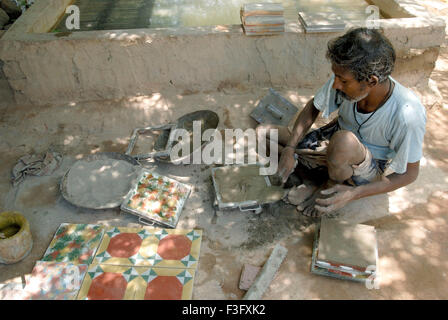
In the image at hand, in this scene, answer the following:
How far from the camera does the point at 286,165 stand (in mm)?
2924

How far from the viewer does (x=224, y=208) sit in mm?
3059

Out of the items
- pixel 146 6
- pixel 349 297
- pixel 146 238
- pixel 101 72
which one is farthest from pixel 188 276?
pixel 146 6

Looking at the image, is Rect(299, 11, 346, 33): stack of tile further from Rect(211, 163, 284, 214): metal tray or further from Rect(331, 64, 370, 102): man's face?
Rect(211, 163, 284, 214): metal tray

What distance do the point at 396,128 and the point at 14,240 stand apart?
276 cm

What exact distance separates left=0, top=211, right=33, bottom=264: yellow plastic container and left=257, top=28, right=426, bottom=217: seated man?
6.52 feet

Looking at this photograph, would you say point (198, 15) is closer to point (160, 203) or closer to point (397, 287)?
point (160, 203)

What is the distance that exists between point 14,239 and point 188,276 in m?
1.26

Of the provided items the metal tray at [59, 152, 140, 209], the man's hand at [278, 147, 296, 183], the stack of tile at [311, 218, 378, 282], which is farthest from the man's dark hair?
the metal tray at [59, 152, 140, 209]

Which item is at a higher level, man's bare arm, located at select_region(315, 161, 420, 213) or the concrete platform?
man's bare arm, located at select_region(315, 161, 420, 213)

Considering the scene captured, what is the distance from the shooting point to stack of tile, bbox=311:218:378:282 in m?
2.48

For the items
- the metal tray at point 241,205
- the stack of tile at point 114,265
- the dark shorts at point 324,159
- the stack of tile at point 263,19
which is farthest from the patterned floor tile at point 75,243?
the stack of tile at point 263,19
